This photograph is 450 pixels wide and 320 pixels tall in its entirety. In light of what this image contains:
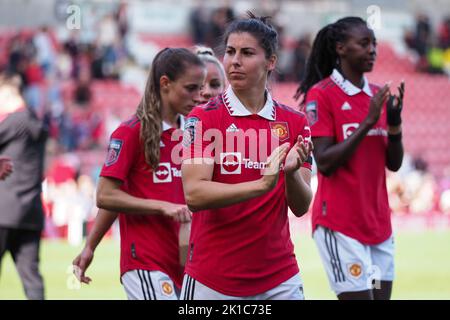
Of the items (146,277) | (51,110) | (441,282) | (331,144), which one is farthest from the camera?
(51,110)

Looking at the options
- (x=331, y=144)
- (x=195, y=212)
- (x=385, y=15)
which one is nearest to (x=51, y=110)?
(x=385, y=15)

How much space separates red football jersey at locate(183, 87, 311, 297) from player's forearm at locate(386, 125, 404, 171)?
2098mm

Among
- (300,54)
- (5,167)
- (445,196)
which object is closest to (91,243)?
(5,167)

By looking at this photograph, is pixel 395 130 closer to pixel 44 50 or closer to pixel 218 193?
pixel 218 193

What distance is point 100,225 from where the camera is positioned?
19.4 ft

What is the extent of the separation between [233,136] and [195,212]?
423 mm

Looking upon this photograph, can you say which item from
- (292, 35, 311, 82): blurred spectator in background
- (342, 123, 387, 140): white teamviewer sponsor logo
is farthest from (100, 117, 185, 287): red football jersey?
(292, 35, 311, 82): blurred spectator in background

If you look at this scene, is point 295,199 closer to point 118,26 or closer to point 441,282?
point 441,282

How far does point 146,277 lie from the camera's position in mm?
5617

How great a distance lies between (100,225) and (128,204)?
0.42 m

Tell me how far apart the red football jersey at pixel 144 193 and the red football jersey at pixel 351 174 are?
1323 millimetres

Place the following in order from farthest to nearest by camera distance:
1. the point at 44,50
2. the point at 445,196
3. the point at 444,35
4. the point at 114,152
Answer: the point at 444,35 → the point at 445,196 → the point at 44,50 → the point at 114,152

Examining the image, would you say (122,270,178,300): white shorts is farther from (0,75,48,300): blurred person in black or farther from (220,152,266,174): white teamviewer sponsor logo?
(0,75,48,300): blurred person in black

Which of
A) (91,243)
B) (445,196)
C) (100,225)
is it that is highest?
(100,225)
